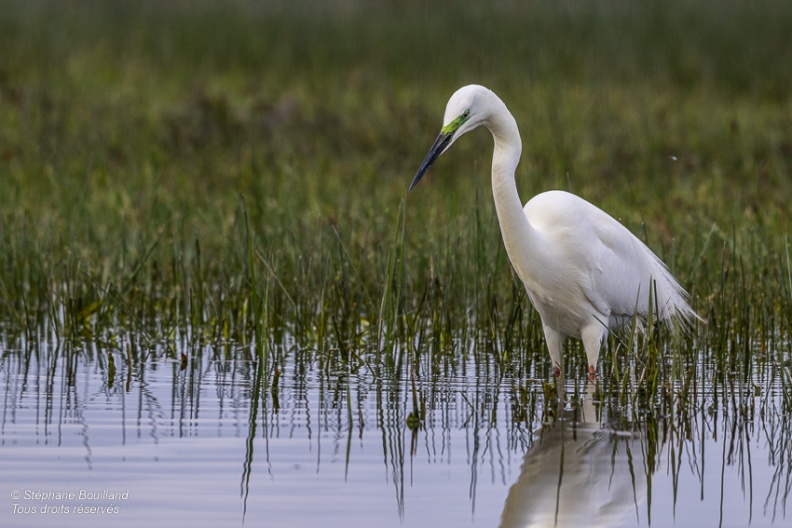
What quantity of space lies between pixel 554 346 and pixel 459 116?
1218 mm

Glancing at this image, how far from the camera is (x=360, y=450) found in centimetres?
465

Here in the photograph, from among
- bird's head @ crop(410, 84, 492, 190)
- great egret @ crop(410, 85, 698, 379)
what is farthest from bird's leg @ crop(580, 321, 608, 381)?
bird's head @ crop(410, 84, 492, 190)

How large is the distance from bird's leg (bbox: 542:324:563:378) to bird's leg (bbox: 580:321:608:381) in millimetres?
141

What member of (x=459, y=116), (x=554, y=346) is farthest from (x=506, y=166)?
(x=554, y=346)

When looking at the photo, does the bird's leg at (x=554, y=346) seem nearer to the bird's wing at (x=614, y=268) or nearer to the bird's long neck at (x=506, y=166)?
the bird's wing at (x=614, y=268)

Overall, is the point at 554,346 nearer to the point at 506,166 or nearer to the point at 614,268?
the point at 614,268

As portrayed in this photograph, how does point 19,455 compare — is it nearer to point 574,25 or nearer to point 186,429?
point 186,429

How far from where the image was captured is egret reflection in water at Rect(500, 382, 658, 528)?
406 centimetres

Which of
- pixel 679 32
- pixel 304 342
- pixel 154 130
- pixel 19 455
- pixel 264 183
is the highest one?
pixel 679 32

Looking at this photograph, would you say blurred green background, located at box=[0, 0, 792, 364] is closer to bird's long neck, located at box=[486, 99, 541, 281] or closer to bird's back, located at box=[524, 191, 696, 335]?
bird's back, located at box=[524, 191, 696, 335]

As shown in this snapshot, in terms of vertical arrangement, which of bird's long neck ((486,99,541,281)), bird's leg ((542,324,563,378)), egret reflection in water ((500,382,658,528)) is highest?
bird's long neck ((486,99,541,281))

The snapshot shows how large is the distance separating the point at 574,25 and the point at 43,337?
10.4m

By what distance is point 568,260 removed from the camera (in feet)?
19.7

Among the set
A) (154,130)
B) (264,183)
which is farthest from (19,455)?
(154,130)
